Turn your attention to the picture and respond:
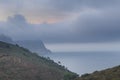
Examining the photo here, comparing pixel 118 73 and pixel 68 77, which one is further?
pixel 68 77

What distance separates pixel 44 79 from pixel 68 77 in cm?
2997

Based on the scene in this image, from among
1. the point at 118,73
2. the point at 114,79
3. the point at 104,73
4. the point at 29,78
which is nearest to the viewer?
the point at 114,79

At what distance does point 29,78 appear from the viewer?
197 metres

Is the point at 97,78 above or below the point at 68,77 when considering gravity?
below

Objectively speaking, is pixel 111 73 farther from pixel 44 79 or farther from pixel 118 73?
pixel 44 79

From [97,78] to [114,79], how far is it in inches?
322

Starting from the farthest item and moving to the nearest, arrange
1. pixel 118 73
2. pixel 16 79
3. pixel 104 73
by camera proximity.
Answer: pixel 16 79
pixel 104 73
pixel 118 73

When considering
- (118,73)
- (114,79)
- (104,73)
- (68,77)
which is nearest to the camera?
(114,79)

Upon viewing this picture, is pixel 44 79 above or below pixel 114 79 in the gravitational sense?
above

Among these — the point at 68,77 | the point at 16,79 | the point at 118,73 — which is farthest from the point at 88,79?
the point at 16,79

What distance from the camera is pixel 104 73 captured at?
9912 centimetres

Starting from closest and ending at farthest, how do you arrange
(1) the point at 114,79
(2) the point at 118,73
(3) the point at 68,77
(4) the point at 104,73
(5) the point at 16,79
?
(1) the point at 114,79, (2) the point at 118,73, (4) the point at 104,73, (3) the point at 68,77, (5) the point at 16,79

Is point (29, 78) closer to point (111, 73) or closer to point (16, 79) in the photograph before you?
point (16, 79)

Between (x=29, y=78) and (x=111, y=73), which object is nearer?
(x=111, y=73)
